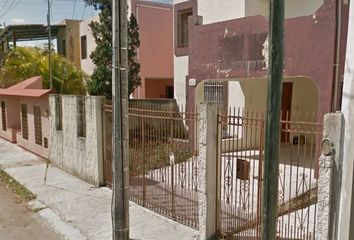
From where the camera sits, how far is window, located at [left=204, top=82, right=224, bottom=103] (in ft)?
41.2

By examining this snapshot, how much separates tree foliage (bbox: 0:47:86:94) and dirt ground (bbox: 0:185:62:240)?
10.2 meters

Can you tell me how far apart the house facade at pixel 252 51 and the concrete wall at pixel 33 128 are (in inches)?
196

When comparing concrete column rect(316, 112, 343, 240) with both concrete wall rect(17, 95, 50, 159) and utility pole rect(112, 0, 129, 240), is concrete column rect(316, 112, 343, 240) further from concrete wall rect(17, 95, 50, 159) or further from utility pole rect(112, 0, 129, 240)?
concrete wall rect(17, 95, 50, 159)

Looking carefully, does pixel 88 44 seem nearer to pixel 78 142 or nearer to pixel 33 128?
pixel 33 128

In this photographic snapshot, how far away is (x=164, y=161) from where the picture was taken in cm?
695

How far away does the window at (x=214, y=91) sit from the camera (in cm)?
1255

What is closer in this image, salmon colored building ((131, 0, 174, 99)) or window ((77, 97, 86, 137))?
window ((77, 97, 86, 137))

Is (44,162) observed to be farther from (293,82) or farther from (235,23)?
(293,82)

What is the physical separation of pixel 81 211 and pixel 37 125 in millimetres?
6791

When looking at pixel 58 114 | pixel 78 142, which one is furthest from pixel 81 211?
pixel 58 114

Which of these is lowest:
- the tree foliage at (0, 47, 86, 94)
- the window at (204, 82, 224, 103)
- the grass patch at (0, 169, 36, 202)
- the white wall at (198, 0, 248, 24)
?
the grass patch at (0, 169, 36, 202)

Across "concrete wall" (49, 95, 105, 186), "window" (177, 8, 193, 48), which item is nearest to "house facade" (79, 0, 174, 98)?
"window" (177, 8, 193, 48)

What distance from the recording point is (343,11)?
7492 mm

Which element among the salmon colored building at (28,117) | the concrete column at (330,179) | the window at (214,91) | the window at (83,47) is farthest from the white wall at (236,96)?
the window at (83,47)
